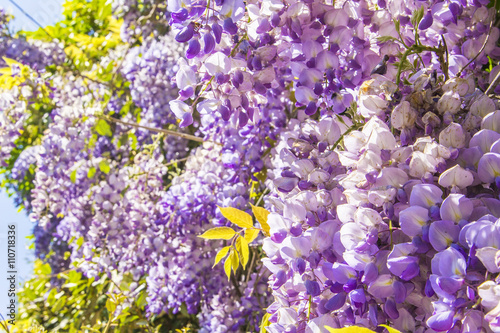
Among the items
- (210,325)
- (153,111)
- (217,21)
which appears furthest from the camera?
(153,111)

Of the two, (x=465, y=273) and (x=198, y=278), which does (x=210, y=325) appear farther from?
(x=465, y=273)

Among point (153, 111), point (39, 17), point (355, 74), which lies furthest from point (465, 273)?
point (39, 17)

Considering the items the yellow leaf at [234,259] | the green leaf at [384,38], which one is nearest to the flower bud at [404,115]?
the green leaf at [384,38]

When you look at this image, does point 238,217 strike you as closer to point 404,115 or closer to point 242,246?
point 242,246

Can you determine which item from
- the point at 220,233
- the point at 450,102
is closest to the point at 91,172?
the point at 220,233

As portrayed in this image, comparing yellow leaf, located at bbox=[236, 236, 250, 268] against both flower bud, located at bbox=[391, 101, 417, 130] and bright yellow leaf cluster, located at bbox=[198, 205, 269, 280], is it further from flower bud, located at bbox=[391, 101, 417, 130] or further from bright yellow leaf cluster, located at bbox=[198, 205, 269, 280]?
flower bud, located at bbox=[391, 101, 417, 130]

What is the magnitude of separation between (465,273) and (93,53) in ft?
11.6

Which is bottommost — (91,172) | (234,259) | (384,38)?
(234,259)

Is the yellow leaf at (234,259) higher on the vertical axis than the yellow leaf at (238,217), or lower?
lower

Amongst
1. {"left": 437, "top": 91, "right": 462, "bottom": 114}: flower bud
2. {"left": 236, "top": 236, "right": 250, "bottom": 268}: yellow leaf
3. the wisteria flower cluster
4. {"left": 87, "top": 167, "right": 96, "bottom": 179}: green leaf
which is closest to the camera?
the wisteria flower cluster

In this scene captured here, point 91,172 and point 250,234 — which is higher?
point 91,172

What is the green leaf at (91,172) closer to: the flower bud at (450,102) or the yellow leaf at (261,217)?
the yellow leaf at (261,217)

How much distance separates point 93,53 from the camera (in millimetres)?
3594

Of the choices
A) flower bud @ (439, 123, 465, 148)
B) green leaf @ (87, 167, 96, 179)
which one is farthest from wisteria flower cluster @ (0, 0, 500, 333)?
green leaf @ (87, 167, 96, 179)
